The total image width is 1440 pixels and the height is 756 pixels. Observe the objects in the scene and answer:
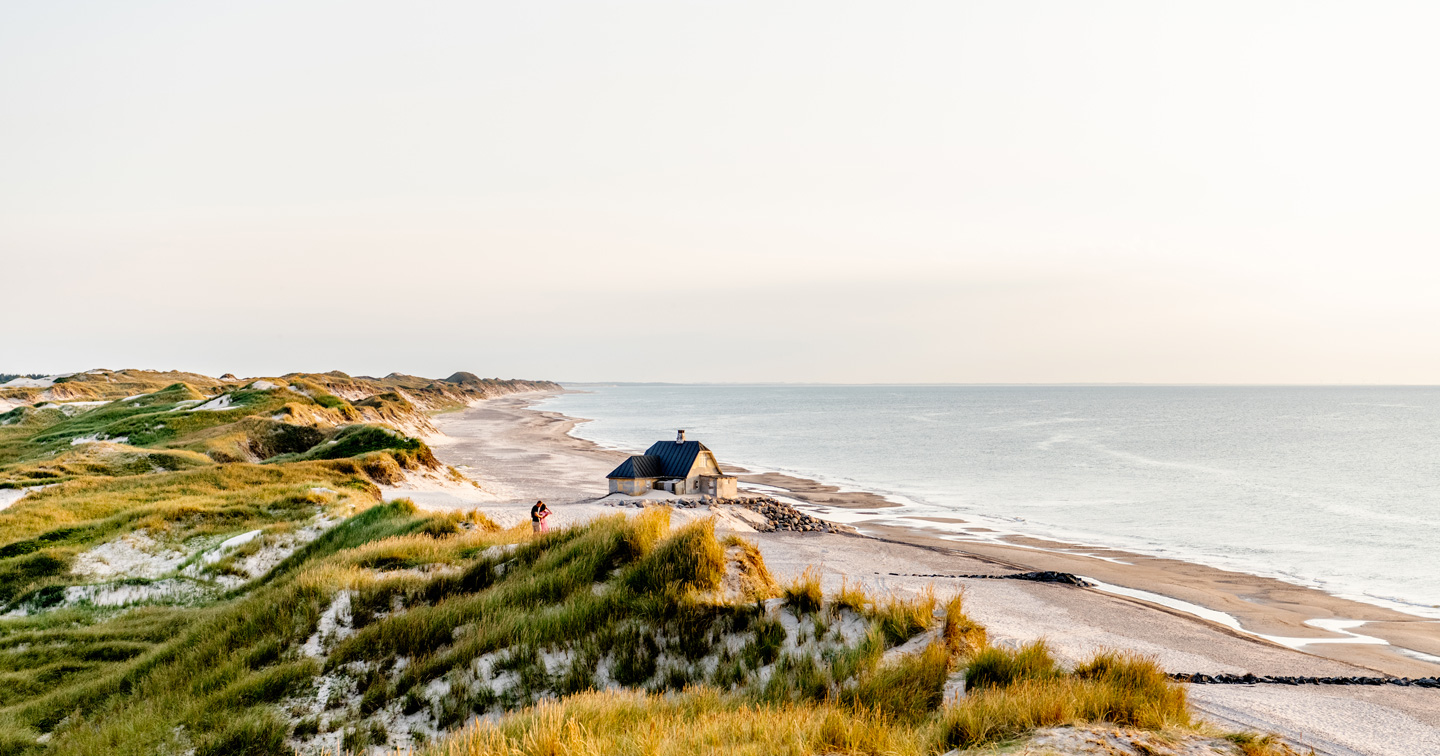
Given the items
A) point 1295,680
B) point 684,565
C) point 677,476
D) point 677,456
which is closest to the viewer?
point 684,565

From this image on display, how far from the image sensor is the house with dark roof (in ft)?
133

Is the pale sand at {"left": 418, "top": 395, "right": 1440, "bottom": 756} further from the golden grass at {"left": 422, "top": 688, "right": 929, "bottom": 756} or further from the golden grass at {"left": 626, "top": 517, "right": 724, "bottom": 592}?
the golden grass at {"left": 422, "top": 688, "right": 929, "bottom": 756}

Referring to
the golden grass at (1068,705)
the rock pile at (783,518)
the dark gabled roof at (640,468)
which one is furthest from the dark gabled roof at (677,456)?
the golden grass at (1068,705)

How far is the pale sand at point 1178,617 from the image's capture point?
14.7m

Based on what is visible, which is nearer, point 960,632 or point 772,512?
point 960,632

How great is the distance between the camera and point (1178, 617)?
2342 cm

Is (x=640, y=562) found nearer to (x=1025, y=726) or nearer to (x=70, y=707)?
(x=1025, y=726)

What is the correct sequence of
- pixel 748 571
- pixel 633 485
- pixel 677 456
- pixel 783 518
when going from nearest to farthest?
1. pixel 748 571
2. pixel 783 518
3. pixel 633 485
4. pixel 677 456

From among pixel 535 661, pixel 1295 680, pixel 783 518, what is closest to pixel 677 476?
pixel 783 518

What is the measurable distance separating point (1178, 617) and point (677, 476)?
24.2 meters

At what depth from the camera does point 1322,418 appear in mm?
148125

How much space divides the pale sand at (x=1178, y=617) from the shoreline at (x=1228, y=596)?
8 centimetres

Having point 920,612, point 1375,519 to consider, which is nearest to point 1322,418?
point 1375,519

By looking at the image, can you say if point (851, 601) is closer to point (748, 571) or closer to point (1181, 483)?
point (748, 571)
